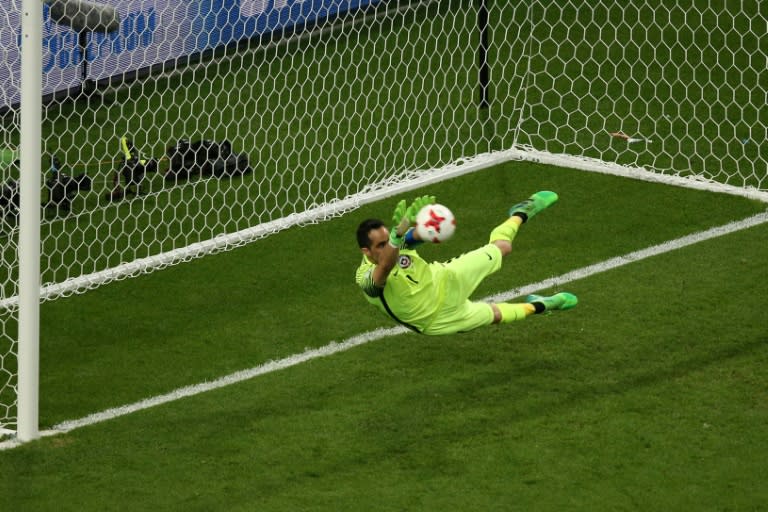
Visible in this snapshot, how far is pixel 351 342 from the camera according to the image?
8.78 metres

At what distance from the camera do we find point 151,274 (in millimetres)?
9914

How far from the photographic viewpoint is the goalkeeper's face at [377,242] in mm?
7840

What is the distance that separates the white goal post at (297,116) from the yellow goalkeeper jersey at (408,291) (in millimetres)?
2589

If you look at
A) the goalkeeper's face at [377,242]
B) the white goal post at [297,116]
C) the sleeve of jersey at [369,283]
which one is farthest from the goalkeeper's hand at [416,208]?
the white goal post at [297,116]

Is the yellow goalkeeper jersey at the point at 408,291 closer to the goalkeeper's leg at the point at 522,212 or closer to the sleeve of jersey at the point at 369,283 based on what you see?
the sleeve of jersey at the point at 369,283

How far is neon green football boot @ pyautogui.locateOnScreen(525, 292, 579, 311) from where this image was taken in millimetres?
8477

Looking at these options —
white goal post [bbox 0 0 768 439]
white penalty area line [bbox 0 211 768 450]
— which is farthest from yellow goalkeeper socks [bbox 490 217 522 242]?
white goal post [bbox 0 0 768 439]

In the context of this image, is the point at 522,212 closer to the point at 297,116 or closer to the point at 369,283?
the point at 369,283

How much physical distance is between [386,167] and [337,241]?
1318 millimetres

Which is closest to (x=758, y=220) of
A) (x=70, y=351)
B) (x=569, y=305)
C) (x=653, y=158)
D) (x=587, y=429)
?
(x=653, y=158)

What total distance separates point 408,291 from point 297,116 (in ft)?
12.9

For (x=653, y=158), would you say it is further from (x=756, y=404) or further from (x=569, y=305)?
(x=756, y=404)

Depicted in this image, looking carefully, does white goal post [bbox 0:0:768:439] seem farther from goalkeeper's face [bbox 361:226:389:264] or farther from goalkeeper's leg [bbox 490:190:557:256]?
goalkeeper's face [bbox 361:226:389:264]

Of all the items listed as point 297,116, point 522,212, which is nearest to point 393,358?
point 522,212
